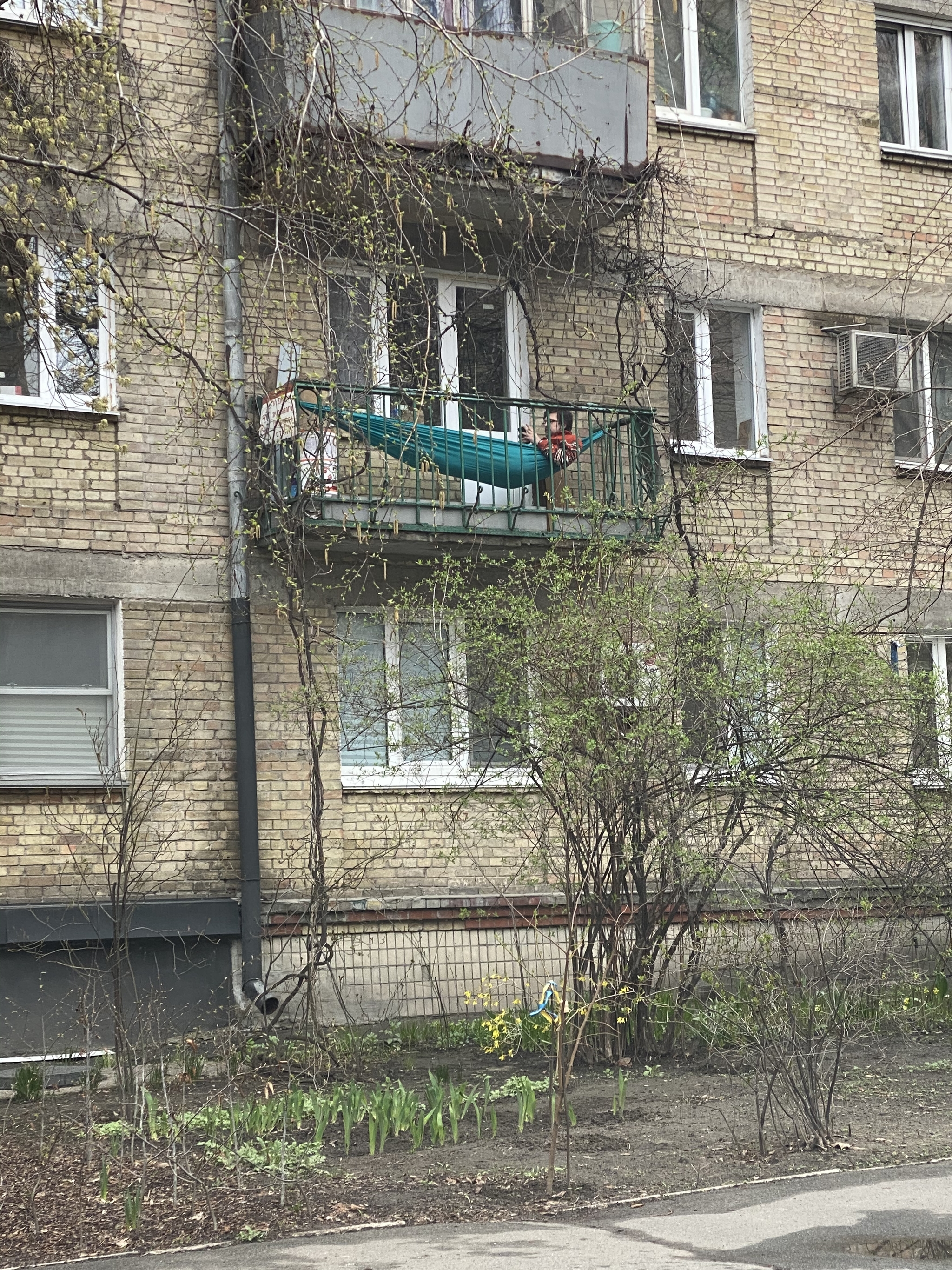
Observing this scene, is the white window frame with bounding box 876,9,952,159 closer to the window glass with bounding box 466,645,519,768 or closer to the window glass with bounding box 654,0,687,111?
the window glass with bounding box 654,0,687,111

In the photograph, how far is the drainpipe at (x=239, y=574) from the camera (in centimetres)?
1144

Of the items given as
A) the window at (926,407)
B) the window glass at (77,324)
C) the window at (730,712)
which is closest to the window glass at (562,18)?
the window glass at (77,324)

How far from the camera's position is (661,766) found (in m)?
9.34

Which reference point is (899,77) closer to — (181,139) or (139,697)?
(181,139)

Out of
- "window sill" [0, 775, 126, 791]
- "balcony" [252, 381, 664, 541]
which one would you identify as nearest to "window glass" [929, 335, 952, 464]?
"balcony" [252, 381, 664, 541]

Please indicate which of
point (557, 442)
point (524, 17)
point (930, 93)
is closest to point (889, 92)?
point (930, 93)

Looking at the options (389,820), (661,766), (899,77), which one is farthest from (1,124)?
(899,77)

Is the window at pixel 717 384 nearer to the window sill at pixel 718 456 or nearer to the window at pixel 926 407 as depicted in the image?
the window sill at pixel 718 456

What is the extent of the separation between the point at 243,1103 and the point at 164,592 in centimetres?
461

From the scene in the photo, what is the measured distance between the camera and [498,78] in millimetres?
12250

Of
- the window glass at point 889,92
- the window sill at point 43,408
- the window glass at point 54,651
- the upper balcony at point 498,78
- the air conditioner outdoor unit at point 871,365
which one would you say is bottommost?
the window glass at point 54,651

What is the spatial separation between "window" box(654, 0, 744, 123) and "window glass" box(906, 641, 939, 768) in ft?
21.2

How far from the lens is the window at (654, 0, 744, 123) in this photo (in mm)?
14555

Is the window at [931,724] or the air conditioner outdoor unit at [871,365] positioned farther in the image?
the air conditioner outdoor unit at [871,365]
